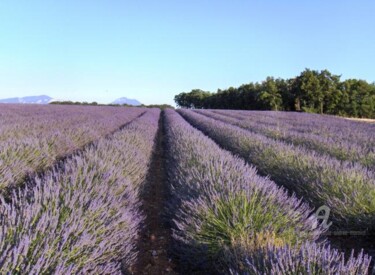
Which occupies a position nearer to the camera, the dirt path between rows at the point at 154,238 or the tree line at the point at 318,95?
the dirt path between rows at the point at 154,238

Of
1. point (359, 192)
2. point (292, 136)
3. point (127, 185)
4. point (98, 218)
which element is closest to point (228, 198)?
point (98, 218)

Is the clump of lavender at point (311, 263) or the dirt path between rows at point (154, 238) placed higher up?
the clump of lavender at point (311, 263)

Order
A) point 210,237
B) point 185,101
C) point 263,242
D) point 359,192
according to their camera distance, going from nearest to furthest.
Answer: point 263,242 → point 210,237 → point 359,192 → point 185,101

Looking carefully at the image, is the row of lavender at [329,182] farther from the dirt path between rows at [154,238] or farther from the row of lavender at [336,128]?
the row of lavender at [336,128]

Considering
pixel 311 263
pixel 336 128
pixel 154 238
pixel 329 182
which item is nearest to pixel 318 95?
pixel 336 128

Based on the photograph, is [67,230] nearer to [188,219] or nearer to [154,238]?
[188,219]

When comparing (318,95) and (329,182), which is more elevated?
(318,95)

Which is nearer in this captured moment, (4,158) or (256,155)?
(4,158)

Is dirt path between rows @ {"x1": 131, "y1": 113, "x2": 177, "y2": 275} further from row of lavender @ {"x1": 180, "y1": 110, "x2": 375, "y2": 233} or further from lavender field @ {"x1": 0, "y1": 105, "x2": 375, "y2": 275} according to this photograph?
row of lavender @ {"x1": 180, "y1": 110, "x2": 375, "y2": 233}

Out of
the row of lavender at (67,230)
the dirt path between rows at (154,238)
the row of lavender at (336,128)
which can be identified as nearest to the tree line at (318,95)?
the row of lavender at (336,128)

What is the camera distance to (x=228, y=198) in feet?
10.9

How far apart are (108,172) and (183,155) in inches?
94.7

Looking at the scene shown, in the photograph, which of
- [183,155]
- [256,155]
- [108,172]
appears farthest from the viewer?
[256,155]

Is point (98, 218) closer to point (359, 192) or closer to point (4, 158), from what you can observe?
point (4, 158)
